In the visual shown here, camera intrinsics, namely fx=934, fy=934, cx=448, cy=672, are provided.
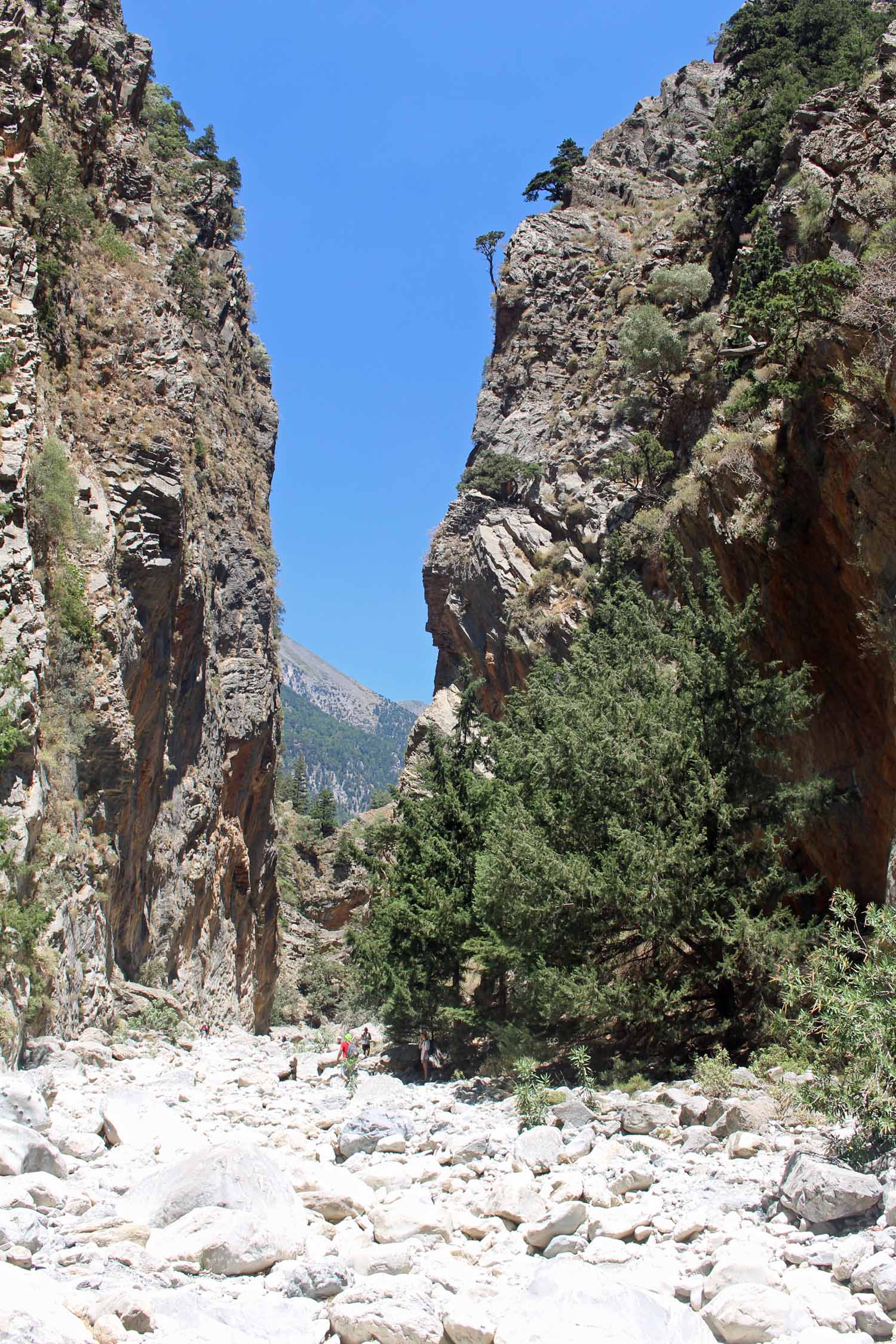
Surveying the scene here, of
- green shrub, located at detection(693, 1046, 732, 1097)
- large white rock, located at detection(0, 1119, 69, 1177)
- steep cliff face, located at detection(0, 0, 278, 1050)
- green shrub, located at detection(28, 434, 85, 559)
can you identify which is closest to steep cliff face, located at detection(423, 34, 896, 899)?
green shrub, located at detection(693, 1046, 732, 1097)

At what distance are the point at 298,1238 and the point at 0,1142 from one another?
217cm

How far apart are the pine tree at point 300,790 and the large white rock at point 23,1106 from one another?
198 ft

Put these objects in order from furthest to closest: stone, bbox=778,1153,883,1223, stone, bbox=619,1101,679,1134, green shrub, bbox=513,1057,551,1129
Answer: green shrub, bbox=513,1057,551,1129
stone, bbox=619,1101,679,1134
stone, bbox=778,1153,883,1223

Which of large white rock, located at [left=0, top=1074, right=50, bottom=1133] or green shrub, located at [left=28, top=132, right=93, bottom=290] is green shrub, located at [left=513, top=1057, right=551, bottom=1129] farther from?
green shrub, located at [left=28, top=132, right=93, bottom=290]

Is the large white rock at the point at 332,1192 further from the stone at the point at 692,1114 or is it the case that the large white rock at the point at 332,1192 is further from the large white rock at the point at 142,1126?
the stone at the point at 692,1114

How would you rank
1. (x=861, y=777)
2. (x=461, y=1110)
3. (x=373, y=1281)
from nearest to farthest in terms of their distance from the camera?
1. (x=373, y=1281)
2. (x=461, y=1110)
3. (x=861, y=777)

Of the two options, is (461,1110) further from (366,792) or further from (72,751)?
(366,792)

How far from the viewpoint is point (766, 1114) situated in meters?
8.35

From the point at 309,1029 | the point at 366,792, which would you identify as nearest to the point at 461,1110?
the point at 309,1029

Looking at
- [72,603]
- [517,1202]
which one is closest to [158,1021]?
[72,603]

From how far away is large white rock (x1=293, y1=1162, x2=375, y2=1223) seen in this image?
21.9 feet

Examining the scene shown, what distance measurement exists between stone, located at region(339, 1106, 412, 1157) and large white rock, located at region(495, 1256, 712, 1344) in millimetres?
4174

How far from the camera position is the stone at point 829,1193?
566 cm

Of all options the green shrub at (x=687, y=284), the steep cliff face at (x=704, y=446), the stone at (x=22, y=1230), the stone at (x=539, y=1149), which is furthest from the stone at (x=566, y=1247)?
the green shrub at (x=687, y=284)
